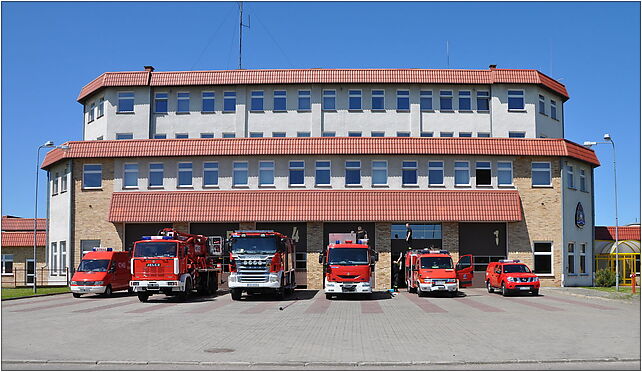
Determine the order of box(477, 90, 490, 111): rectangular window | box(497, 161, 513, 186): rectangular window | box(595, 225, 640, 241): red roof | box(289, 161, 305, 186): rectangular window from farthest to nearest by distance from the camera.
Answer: box(595, 225, 640, 241): red roof < box(477, 90, 490, 111): rectangular window < box(289, 161, 305, 186): rectangular window < box(497, 161, 513, 186): rectangular window

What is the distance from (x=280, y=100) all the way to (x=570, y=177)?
19573 millimetres

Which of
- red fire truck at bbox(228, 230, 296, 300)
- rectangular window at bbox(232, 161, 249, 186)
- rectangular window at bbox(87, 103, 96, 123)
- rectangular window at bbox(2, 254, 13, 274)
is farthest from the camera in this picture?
rectangular window at bbox(2, 254, 13, 274)

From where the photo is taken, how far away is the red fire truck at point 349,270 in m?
32.2

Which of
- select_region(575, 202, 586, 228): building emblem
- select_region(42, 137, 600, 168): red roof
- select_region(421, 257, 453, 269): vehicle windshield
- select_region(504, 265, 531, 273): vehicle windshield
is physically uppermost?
select_region(42, 137, 600, 168): red roof

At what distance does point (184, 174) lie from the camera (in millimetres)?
44688

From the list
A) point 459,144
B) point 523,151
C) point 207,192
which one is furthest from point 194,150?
point 523,151

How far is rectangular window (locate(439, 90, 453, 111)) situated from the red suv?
1382 centimetres

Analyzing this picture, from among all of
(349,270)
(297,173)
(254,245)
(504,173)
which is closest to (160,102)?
(297,173)

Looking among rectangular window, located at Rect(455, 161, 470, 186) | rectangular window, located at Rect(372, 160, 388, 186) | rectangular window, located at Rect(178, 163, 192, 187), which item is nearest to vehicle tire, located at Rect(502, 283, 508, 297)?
rectangular window, located at Rect(455, 161, 470, 186)

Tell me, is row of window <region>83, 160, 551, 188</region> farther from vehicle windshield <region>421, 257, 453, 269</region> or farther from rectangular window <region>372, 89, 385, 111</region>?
vehicle windshield <region>421, 257, 453, 269</region>

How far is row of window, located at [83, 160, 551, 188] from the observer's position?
143 feet

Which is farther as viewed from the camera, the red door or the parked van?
the red door

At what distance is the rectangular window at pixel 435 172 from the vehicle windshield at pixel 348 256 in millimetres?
12397

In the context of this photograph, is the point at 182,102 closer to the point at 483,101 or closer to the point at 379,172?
the point at 379,172
